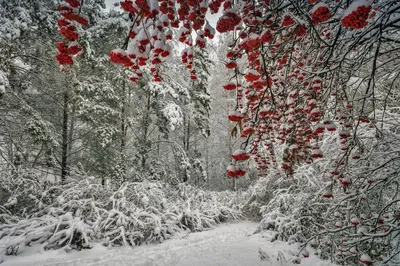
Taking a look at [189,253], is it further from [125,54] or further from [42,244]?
[125,54]

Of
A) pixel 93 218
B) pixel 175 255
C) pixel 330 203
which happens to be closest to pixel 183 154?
pixel 93 218

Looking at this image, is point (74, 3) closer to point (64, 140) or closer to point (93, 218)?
point (93, 218)

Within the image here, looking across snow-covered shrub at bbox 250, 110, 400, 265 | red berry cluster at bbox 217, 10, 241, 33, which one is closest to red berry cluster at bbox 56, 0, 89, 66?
red berry cluster at bbox 217, 10, 241, 33

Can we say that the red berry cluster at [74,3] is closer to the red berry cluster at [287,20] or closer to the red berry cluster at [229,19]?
the red berry cluster at [229,19]

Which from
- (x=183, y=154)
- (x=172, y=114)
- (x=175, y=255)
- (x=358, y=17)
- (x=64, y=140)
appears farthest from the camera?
(x=183, y=154)

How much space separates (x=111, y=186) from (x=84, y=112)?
247 centimetres

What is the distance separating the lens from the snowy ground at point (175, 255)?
445 cm

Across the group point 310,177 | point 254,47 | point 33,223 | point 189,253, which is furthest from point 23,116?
point 310,177

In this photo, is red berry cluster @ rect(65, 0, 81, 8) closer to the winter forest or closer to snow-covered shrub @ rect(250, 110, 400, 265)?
the winter forest

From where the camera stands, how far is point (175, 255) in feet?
16.4

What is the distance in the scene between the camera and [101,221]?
19.8 ft

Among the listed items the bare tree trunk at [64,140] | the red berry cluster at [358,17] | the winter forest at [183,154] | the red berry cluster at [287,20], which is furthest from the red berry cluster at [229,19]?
the bare tree trunk at [64,140]

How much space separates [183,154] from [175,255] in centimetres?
510

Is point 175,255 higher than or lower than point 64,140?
lower
